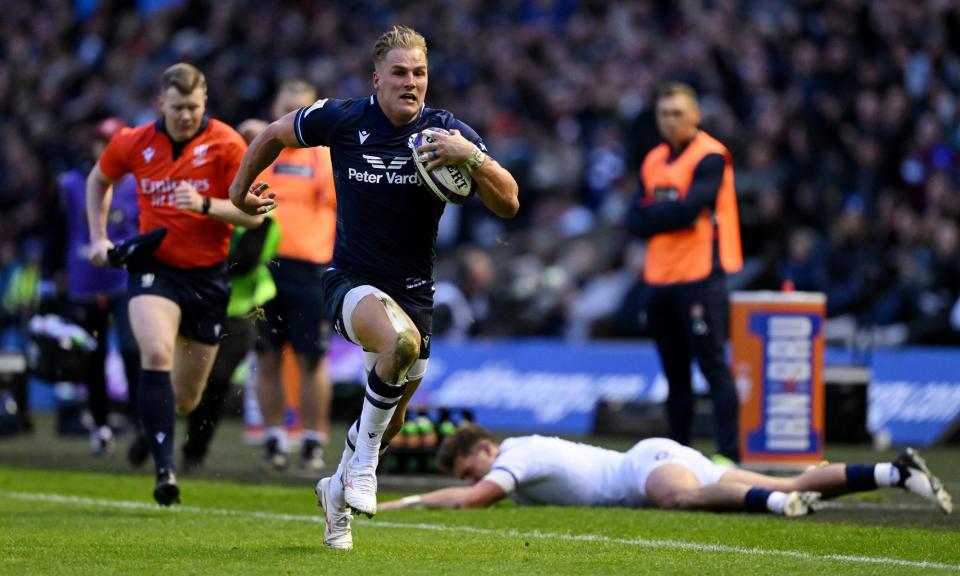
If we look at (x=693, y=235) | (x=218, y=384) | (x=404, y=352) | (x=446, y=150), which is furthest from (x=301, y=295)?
(x=446, y=150)

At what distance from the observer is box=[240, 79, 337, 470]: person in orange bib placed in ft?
40.9

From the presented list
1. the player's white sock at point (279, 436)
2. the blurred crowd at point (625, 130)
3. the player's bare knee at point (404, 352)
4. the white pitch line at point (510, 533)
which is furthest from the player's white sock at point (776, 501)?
the player's white sock at point (279, 436)

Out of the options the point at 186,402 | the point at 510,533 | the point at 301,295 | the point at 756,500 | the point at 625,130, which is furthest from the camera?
the point at 625,130

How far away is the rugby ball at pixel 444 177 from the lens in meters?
7.18

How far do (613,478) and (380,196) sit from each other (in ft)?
8.54

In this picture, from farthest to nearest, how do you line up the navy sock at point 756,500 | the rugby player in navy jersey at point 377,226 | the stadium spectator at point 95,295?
the stadium spectator at point 95,295 < the navy sock at point 756,500 < the rugby player in navy jersey at point 377,226

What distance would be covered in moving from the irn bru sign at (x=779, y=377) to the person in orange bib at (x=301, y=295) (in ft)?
10.1

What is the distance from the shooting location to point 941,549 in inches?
296

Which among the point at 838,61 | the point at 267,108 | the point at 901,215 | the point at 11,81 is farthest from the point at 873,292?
the point at 11,81

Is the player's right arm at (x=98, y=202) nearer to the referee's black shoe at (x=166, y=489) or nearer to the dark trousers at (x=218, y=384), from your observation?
the referee's black shoe at (x=166, y=489)

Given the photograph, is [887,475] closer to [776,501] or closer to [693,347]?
[776,501]

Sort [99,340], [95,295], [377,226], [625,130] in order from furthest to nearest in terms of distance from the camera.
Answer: [625,130] → [99,340] → [95,295] → [377,226]

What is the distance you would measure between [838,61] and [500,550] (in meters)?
13.0

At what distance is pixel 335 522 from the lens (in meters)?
7.47
